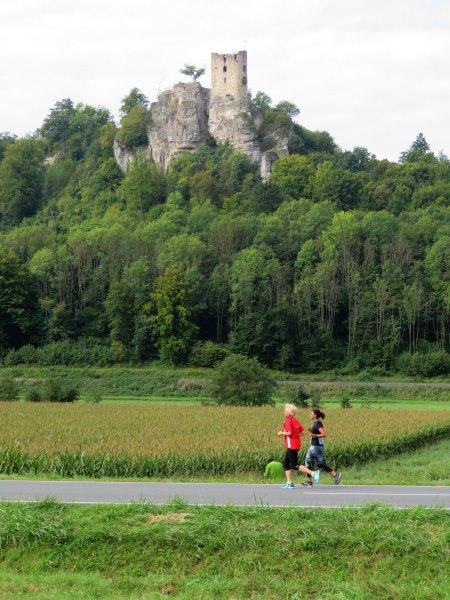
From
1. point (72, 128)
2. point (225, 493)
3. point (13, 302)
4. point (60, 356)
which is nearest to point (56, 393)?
point (60, 356)

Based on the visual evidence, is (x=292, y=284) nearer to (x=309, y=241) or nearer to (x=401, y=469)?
(x=309, y=241)

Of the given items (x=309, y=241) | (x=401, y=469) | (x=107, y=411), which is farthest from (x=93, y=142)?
(x=401, y=469)

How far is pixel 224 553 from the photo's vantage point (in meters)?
15.0

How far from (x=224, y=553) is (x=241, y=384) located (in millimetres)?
45286

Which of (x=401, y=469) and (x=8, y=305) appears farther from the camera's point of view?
(x=8, y=305)

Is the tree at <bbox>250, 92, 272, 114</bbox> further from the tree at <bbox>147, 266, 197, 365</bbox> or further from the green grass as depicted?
the green grass

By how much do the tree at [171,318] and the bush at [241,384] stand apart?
29853 millimetres

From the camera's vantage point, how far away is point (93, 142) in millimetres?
146875

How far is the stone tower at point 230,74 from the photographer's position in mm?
128300

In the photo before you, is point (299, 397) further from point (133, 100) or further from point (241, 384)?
point (133, 100)

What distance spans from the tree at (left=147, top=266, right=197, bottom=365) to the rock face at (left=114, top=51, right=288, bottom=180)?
36.8m

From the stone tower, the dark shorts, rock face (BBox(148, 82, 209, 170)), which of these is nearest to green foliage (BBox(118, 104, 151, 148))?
rock face (BBox(148, 82, 209, 170))

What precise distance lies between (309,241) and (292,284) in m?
5.02

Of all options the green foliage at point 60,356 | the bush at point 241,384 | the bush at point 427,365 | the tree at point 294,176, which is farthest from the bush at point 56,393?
the tree at point 294,176
